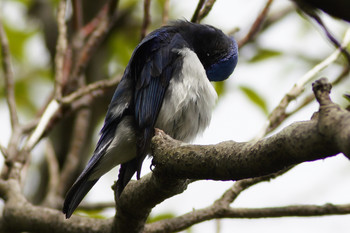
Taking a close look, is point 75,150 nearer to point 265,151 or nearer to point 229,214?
point 229,214

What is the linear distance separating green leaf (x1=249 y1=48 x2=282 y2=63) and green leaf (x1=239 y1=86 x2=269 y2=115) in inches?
18.3

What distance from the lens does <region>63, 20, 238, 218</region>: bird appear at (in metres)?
2.90

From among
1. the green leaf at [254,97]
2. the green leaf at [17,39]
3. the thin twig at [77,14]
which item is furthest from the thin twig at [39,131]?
the green leaf at [17,39]

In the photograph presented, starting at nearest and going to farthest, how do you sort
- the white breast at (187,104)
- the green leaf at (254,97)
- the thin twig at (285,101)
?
1. the thin twig at (285,101)
2. the white breast at (187,104)
3. the green leaf at (254,97)

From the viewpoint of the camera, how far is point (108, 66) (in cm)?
530

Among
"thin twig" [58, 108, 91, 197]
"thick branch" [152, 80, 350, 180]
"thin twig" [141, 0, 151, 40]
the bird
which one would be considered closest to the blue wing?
the bird

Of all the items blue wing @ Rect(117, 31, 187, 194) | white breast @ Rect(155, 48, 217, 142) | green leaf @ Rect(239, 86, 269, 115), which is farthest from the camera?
green leaf @ Rect(239, 86, 269, 115)

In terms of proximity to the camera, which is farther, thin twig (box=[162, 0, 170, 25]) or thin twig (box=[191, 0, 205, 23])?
thin twig (box=[162, 0, 170, 25])

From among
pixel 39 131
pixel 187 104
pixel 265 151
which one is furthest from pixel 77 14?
pixel 265 151

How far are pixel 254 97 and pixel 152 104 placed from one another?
1.19 metres

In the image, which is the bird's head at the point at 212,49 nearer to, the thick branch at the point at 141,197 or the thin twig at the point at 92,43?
the thin twig at the point at 92,43

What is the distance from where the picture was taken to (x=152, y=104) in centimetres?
302

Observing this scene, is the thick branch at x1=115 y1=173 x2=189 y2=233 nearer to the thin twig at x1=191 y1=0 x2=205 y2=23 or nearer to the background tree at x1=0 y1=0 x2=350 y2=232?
the background tree at x1=0 y1=0 x2=350 y2=232

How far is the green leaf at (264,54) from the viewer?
14.0 ft
